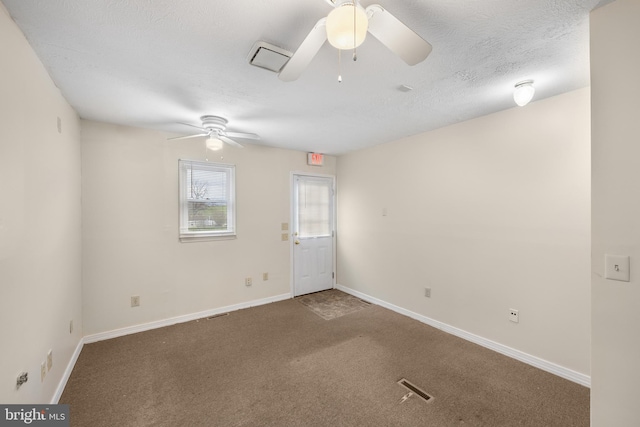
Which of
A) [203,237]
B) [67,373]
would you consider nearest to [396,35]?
[203,237]

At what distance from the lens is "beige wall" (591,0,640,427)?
4.17 feet

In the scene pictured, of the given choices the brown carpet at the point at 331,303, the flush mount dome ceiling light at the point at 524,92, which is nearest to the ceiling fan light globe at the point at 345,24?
the flush mount dome ceiling light at the point at 524,92

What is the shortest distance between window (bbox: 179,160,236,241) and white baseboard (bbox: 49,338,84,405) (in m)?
1.43

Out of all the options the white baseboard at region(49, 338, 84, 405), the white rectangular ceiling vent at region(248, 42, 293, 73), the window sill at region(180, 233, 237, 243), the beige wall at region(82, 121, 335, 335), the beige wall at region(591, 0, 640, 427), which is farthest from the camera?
the window sill at region(180, 233, 237, 243)

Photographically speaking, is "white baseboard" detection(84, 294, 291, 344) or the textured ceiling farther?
"white baseboard" detection(84, 294, 291, 344)

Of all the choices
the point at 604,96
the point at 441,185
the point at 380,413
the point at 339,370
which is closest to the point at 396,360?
the point at 339,370

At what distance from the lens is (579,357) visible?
87.0 inches

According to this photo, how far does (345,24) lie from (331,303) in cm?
377

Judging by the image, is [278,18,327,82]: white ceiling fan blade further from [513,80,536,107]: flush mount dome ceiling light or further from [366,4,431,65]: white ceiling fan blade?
[513,80,536,107]: flush mount dome ceiling light

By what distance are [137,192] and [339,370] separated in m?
2.99

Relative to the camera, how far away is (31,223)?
64.1 inches

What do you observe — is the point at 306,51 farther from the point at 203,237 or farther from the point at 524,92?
the point at 203,237

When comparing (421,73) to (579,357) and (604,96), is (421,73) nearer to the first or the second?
(604,96)

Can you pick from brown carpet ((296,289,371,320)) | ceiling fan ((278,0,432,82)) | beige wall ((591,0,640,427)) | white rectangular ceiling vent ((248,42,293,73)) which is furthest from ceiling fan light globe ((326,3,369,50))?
brown carpet ((296,289,371,320))
